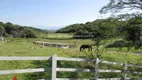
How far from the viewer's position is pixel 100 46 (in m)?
21.8

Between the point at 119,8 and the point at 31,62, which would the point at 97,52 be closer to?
the point at 119,8

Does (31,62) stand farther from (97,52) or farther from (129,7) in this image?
(129,7)

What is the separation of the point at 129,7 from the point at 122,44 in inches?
112

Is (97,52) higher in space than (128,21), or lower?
lower

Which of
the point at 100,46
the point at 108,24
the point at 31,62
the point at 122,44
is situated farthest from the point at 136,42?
the point at 31,62

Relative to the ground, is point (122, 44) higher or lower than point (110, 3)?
lower

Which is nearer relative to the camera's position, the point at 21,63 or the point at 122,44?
the point at 21,63

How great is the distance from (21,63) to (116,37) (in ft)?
24.4

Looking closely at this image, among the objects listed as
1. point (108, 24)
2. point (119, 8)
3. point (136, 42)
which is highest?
point (119, 8)

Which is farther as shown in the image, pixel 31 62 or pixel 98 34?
pixel 98 34

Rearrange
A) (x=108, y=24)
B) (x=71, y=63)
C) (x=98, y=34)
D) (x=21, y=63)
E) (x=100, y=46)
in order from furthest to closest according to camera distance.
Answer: (x=100, y=46), (x=98, y=34), (x=108, y=24), (x=71, y=63), (x=21, y=63)

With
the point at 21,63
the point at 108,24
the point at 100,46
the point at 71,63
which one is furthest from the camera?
the point at 100,46

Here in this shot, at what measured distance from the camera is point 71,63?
16922 millimetres

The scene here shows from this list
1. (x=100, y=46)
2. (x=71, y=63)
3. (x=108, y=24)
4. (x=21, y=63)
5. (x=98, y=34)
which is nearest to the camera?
(x=21, y=63)
